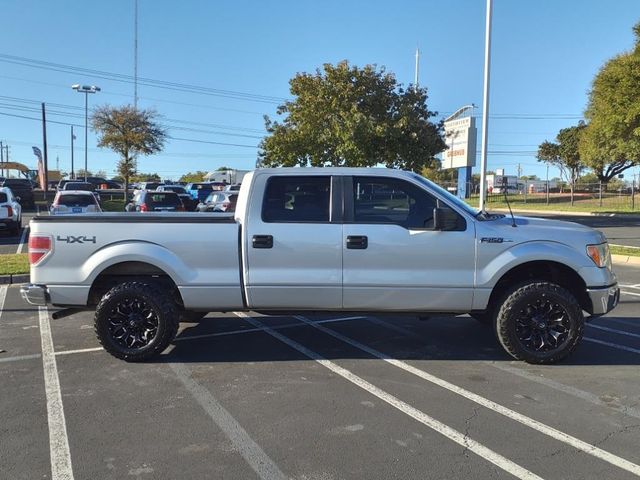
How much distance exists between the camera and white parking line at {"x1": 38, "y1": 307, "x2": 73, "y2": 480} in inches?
136

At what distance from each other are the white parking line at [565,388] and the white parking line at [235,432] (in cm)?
273

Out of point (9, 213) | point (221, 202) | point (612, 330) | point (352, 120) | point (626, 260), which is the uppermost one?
point (352, 120)

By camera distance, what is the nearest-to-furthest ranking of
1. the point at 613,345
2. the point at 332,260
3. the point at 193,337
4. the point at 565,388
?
1. the point at 565,388
2. the point at 332,260
3. the point at 613,345
4. the point at 193,337

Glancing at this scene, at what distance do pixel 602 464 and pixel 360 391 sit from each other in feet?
6.27

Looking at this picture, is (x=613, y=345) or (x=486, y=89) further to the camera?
(x=486, y=89)

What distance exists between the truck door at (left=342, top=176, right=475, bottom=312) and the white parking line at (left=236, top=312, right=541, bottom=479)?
0.66 metres

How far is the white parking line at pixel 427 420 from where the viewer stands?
138 inches

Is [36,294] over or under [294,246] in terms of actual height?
under

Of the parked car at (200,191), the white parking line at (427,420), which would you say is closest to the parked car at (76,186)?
the parked car at (200,191)

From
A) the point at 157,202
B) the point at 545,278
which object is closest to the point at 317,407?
the point at 545,278

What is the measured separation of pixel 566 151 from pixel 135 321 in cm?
6023

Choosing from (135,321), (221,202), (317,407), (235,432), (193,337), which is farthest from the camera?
(221,202)

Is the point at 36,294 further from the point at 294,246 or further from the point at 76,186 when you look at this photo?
the point at 76,186

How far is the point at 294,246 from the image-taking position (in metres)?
5.42
